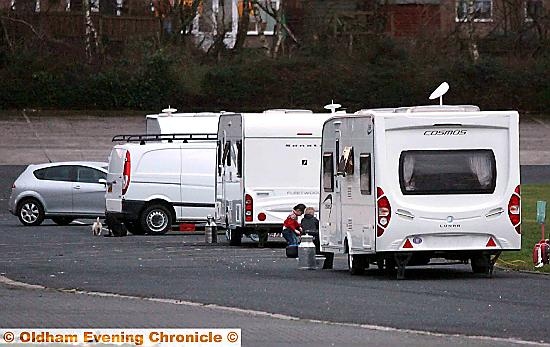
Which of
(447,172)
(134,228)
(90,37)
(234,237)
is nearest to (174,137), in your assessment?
(134,228)

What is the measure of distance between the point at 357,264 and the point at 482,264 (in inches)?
70.8

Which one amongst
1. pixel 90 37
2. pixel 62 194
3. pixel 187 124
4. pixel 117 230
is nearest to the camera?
pixel 117 230

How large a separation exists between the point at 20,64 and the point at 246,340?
1777 inches

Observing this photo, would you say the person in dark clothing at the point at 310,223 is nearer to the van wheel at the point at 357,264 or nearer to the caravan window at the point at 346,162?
the caravan window at the point at 346,162

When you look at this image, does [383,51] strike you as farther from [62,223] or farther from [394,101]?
[62,223]

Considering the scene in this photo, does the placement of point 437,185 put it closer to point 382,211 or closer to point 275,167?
point 382,211

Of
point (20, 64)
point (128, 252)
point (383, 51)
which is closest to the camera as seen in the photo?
point (128, 252)

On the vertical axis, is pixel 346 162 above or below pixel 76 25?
below

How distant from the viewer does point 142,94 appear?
188 ft

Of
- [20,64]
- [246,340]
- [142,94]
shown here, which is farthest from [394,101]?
[246,340]

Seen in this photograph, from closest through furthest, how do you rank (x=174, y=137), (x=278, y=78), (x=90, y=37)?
(x=174, y=137) < (x=90, y=37) < (x=278, y=78)

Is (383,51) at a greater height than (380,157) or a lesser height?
greater

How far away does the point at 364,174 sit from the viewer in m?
20.8

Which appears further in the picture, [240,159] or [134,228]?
[134,228]
